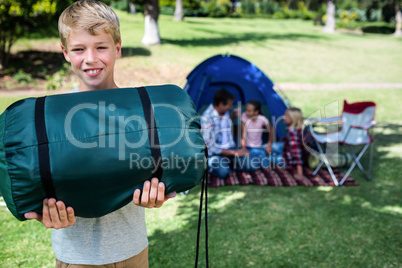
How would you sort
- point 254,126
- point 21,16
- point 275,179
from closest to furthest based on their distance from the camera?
1. point 275,179
2. point 254,126
3. point 21,16

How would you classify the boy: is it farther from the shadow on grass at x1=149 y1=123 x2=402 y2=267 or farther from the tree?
the tree

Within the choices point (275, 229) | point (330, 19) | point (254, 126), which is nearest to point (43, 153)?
point (275, 229)

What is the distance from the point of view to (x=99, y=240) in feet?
5.51

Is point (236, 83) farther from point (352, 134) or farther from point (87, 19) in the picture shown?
point (87, 19)

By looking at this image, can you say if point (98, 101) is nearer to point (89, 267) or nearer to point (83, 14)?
point (83, 14)

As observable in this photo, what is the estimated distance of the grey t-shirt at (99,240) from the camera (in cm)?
166

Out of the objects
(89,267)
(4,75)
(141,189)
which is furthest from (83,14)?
(4,75)

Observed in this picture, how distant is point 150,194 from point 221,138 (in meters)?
4.20

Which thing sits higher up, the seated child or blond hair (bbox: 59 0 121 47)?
blond hair (bbox: 59 0 121 47)

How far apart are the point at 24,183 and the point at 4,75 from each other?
36.8 ft

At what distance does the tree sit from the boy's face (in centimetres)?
992

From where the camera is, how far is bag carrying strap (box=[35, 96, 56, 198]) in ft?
4.60

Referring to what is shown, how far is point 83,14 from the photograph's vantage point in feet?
5.33

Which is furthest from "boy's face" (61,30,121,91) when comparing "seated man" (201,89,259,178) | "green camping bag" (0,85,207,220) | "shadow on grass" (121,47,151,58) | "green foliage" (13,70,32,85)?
"shadow on grass" (121,47,151,58)
